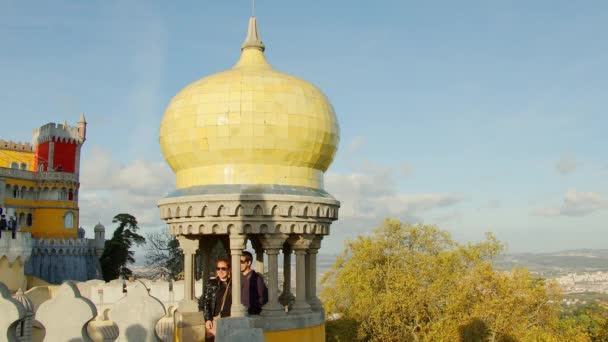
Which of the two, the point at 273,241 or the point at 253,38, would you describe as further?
the point at 253,38

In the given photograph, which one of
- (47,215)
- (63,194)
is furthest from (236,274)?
(63,194)

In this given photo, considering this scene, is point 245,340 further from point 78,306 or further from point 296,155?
point 296,155

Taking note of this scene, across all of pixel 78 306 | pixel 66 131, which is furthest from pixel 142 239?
pixel 78 306

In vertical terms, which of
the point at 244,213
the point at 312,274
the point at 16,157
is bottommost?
the point at 312,274

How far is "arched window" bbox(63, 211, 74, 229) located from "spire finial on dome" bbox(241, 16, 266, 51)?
5262cm

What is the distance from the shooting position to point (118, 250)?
63.0m

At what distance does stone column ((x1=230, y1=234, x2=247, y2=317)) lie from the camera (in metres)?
10.6

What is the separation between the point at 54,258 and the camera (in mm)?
57156

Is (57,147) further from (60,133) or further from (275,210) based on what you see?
(275,210)

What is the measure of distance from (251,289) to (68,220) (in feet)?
179

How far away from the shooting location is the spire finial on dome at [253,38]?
43.1 feet

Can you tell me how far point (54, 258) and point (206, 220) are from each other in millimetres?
50960

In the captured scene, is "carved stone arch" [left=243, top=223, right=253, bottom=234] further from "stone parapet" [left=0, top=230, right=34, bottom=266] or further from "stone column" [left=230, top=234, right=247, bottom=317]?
"stone parapet" [left=0, top=230, right=34, bottom=266]

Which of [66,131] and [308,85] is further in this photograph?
[66,131]
